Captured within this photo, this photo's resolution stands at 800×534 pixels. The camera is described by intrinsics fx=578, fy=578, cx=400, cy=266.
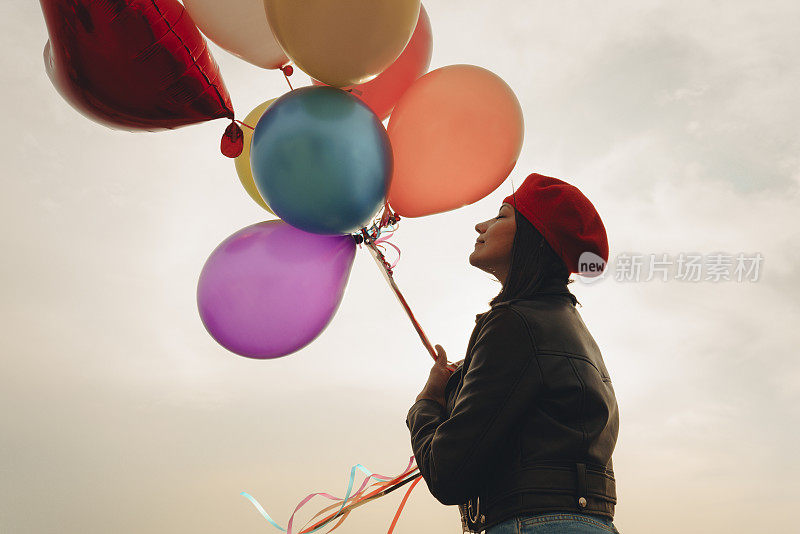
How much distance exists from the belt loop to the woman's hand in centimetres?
38

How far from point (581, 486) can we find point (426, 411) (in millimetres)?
383

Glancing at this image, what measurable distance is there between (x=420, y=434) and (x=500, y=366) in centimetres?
27

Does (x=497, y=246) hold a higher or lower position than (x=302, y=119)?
lower

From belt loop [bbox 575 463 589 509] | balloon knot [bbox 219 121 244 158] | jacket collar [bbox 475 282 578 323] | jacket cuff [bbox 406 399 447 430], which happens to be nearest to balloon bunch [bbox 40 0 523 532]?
balloon knot [bbox 219 121 244 158]

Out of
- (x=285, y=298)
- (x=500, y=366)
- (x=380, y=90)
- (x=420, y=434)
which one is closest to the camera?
(x=500, y=366)

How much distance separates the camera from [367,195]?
1.48m

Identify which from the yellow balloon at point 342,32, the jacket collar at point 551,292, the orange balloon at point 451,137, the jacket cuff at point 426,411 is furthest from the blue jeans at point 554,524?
the yellow balloon at point 342,32

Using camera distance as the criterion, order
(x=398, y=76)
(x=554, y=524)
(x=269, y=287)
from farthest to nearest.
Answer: (x=398, y=76) → (x=269, y=287) → (x=554, y=524)

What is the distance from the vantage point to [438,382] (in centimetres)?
A: 145

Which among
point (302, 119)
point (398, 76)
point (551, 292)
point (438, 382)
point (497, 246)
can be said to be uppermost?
point (398, 76)

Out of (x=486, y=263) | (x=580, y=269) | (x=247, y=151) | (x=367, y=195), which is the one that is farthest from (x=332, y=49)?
(x=580, y=269)

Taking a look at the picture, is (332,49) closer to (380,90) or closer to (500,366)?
(380,90)

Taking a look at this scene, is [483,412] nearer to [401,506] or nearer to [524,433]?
[524,433]

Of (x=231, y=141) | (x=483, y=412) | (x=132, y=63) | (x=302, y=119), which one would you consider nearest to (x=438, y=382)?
(x=483, y=412)
